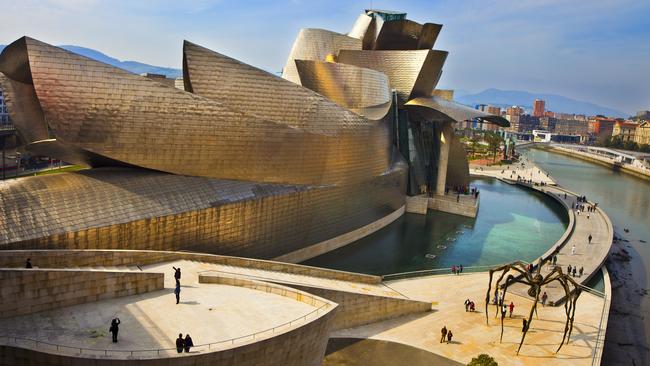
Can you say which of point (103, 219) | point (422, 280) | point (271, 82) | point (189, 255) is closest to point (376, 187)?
point (422, 280)

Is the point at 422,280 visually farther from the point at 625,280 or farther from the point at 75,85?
the point at 75,85

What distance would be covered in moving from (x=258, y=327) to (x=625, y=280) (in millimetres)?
24713

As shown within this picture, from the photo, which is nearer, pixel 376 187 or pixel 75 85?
pixel 75 85

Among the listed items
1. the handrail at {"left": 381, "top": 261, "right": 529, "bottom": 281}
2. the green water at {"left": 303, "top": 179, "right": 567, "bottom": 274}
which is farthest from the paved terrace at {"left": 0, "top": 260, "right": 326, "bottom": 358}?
the green water at {"left": 303, "top": 179, "right": 567, "bottom": 274}

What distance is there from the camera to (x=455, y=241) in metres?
31.9

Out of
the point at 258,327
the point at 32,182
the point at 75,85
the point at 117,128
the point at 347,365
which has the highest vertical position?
the point at 75,85

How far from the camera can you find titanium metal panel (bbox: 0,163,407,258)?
16.3 meters

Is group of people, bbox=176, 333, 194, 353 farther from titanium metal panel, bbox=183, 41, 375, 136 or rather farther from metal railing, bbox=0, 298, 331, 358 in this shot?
titanium metal panel, bbox=183, 41, 375, 136

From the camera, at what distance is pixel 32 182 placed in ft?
57.0

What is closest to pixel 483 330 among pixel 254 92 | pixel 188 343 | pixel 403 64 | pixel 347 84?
pixel 188 343

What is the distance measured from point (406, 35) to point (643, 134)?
108343 mm

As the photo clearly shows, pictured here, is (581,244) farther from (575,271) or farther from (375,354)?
(375,354)

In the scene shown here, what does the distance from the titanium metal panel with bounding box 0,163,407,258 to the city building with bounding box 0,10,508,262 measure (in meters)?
0.05

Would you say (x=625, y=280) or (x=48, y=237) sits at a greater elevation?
(x=48, y=237)
